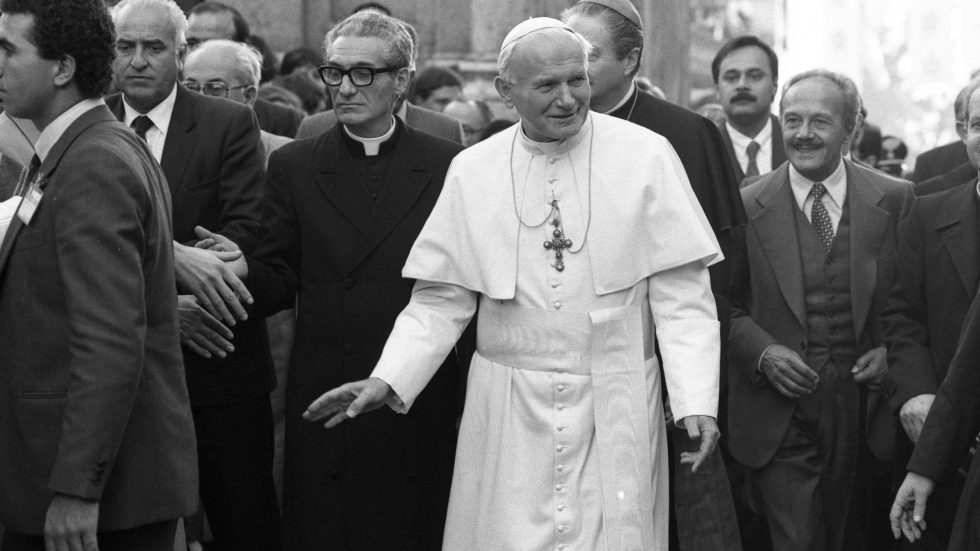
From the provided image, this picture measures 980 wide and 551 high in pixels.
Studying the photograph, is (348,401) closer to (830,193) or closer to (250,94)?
(830,193)

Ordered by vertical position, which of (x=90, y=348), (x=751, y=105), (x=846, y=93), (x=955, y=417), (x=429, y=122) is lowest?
(x=955, y=417)

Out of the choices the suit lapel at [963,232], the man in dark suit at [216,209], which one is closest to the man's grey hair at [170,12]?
the man in dark suit at [216,209]

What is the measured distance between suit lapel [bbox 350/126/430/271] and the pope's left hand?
1429 millimetres

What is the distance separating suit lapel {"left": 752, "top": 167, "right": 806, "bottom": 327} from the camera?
660cm

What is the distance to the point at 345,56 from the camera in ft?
19.4

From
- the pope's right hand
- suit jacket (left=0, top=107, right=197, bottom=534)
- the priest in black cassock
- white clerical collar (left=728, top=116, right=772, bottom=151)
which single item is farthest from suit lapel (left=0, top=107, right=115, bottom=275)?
white clerical collar (left=728, top=116, right=772, bottom=151)

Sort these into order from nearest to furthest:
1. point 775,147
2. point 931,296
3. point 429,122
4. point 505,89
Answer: point 505,89 < point 931,296 < point 429,122 < point 775,147

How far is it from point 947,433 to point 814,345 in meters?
1.68

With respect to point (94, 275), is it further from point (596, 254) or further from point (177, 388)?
point (596, 254)

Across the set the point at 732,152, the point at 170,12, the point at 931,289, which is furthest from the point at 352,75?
the point at 732,152

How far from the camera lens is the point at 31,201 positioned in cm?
427

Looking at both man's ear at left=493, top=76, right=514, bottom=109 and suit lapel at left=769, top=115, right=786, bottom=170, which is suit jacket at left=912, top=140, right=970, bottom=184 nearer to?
suit lapel at left=769, top=115, right=786, bottom=170

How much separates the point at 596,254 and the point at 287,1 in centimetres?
785

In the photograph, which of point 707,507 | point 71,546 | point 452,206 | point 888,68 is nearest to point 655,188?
point 452,206
